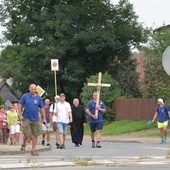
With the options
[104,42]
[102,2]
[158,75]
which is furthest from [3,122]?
[102,2]

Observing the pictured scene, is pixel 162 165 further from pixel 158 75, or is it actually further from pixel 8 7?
pixel 8 7

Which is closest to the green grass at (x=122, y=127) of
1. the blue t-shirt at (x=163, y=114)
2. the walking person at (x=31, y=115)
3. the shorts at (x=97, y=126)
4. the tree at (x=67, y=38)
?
the tree at (x=67, y=38)

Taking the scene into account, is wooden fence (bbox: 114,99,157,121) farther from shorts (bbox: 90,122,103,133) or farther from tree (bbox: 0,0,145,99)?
shorts (bbox: 90,122,103,133)

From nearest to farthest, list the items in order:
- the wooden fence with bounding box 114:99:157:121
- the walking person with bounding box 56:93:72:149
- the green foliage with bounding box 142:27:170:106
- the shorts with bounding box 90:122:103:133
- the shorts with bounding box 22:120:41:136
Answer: the shorts with bounding box 22:120:41:136
the walking person with bounding box 56:93:72:149
the shorts with bounding box 90:122:103:133
the green foliage with bounding box 142:27:170:106
the wooden fence with bounding box 114:99:157:121

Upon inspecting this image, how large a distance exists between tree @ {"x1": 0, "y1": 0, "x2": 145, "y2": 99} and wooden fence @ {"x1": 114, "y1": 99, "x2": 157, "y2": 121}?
462 cm

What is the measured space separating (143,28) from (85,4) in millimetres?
5246

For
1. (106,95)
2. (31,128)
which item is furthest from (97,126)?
(106,95)

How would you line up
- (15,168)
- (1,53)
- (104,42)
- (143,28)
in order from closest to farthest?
(15,168) < (104,42) < (143,28) < (1,53)

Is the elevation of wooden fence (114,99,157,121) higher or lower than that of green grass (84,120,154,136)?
higher

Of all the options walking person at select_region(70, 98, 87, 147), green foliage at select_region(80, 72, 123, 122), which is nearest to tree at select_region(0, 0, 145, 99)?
green foliage at select_region(80, 72, 123, 122)

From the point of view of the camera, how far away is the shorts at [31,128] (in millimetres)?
15766

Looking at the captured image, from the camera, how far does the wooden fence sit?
135ft

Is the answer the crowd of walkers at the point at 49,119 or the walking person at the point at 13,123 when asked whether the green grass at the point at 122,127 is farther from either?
the crowd of walkers at the point at 49,119

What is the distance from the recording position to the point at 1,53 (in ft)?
174
